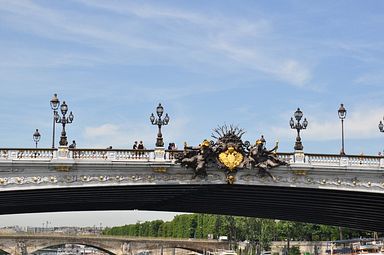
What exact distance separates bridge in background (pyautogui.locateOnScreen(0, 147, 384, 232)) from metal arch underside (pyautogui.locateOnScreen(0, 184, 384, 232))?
0.26 feet

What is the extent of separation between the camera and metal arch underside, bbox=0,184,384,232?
51844 mm

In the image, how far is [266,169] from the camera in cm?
5034

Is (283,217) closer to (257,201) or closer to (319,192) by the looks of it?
(257,201)

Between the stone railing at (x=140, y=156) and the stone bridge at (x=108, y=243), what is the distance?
313ft

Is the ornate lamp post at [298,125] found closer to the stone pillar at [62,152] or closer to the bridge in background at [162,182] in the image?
the bridge in background at [162,182]

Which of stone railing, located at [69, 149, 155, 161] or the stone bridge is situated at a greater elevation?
stone railing, located at [69, 149, 155, 161]

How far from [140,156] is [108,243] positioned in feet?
354

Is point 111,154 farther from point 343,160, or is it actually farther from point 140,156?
point 343,160

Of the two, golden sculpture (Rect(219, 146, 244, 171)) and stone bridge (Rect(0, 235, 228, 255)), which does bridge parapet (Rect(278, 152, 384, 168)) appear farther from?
stone bridge (Rect(0, 235, 228, 255))

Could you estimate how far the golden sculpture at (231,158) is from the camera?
163 ft

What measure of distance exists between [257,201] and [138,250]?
9829 centimetres

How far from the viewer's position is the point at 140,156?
49.5 metres

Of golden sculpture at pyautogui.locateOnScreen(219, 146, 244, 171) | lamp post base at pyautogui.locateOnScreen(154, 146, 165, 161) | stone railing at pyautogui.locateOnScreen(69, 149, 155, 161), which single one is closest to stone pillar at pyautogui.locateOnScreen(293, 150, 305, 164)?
golden sculpture at pyautogui.locateOnScreen(219, 146, 244, 171)

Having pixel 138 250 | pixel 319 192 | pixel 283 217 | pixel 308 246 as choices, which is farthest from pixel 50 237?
pixel 319 192
